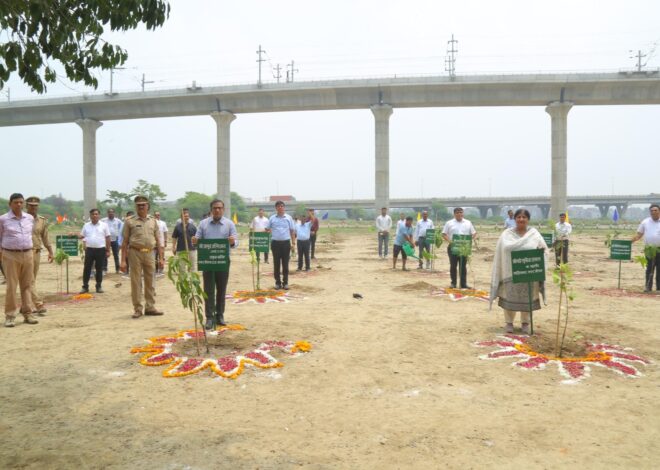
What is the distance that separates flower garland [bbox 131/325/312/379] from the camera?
554 centimetres

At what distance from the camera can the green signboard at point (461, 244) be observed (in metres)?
11.0

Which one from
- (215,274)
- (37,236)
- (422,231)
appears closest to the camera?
(215,274)

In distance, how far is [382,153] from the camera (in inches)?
1403

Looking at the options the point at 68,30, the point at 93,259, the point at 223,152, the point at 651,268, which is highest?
the point at 223,152

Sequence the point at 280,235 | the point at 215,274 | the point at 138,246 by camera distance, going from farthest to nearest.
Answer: the point at 280,235, the point at 138,246, the point at 215,274

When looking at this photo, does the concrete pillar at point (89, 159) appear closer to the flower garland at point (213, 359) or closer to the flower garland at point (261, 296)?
the flower garland at point (261, 296)

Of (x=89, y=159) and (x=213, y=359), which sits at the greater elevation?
(x=89, y=159)

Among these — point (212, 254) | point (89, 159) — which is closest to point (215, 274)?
point (212, 254)

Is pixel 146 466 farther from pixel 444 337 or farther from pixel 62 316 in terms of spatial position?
pixel 62 316

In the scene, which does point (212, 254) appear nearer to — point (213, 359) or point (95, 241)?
point (213, 359)

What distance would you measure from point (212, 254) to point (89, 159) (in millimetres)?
38623

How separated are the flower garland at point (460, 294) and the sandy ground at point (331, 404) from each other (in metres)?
2.35

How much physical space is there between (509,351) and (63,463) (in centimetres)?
511

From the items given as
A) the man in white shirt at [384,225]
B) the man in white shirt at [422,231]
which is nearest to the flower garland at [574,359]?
the man in white shirt at [422,231]
